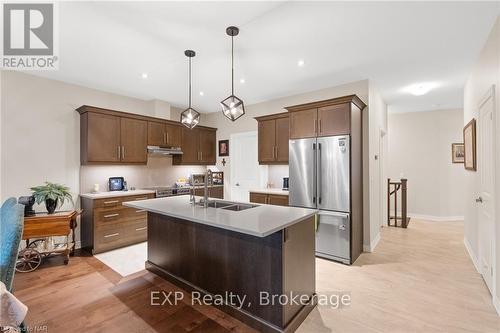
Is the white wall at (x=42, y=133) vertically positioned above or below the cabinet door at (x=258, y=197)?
above

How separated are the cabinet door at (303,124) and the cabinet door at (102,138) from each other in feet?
10.5

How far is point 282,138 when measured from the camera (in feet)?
14.9

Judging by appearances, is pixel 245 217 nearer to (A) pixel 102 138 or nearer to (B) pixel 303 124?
(B) pixel 303 124

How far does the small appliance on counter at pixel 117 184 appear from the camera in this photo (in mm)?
4406

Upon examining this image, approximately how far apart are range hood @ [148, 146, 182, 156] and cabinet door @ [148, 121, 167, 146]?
0.36 feet

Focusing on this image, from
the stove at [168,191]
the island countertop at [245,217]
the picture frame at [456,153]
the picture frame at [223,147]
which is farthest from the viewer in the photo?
the picture frame at [223,147]

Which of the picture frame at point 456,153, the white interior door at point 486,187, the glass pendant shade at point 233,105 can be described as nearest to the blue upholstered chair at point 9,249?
the glass pendant shade at point 233,105

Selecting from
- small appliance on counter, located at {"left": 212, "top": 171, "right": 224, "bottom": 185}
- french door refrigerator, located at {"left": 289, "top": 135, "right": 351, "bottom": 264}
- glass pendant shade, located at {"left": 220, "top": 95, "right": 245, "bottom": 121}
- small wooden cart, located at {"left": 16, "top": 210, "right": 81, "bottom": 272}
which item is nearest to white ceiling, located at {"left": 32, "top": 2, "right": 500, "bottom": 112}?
glass pendant shade, located at {"left": 220, "top": 95, "right": 245, "bottom": 121}

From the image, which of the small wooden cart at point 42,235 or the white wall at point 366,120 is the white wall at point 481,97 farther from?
the small wooden cart at point 42,235

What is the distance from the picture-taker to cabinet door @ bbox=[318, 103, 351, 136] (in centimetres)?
336

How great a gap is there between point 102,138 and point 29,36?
1.75 meters

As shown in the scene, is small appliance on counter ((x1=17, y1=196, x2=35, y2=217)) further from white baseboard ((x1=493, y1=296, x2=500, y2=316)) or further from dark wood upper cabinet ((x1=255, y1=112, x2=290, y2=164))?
white baseboard ((x1=493, y1=296, x2=500, y2=316))

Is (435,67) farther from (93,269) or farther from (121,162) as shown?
(93,269)

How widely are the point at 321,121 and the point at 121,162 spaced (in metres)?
3.65
